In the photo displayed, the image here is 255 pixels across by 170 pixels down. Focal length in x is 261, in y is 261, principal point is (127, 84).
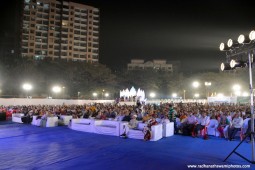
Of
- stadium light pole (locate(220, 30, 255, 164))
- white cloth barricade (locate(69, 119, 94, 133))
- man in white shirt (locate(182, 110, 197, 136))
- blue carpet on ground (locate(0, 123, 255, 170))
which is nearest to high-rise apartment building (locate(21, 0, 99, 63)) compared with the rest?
white cloth barricade (locate(69, 119, 94, 133))

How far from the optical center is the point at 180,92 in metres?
70.2

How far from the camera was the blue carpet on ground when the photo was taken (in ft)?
26.6

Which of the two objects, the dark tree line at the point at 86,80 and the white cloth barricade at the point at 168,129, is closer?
the white cloth barricade at the point at 168,129

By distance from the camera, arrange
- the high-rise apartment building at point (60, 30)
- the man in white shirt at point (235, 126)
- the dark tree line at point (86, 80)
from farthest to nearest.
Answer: the high-rise apartment building at point (60, 30), the dark tree line at point (86, 80), the man in white shirt at point (235, 126)

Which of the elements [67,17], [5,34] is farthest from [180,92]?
[5,34]

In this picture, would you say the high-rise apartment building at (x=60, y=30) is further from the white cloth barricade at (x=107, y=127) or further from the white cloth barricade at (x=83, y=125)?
the white cloth barricade at (x=107, y=127)

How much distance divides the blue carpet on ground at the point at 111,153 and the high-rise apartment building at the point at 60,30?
77.3 metres

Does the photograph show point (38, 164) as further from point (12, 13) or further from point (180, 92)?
point (12, 13)

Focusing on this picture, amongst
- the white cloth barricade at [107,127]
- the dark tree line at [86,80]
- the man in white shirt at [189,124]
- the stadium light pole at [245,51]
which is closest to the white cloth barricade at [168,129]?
the man in white shirt at [189,124]

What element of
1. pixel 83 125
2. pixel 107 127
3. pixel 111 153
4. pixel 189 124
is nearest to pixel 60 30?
pixel 83 125

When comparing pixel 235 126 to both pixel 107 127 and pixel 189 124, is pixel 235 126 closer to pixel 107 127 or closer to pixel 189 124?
pixel 189 124

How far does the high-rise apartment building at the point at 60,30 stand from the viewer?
3415 inches

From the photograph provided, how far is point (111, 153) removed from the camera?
9719 millimetres

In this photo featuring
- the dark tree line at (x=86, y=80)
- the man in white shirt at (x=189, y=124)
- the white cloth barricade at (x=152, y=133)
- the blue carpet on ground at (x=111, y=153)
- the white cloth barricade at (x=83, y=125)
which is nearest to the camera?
the blue carpet on ground at (x=111, y=153)
